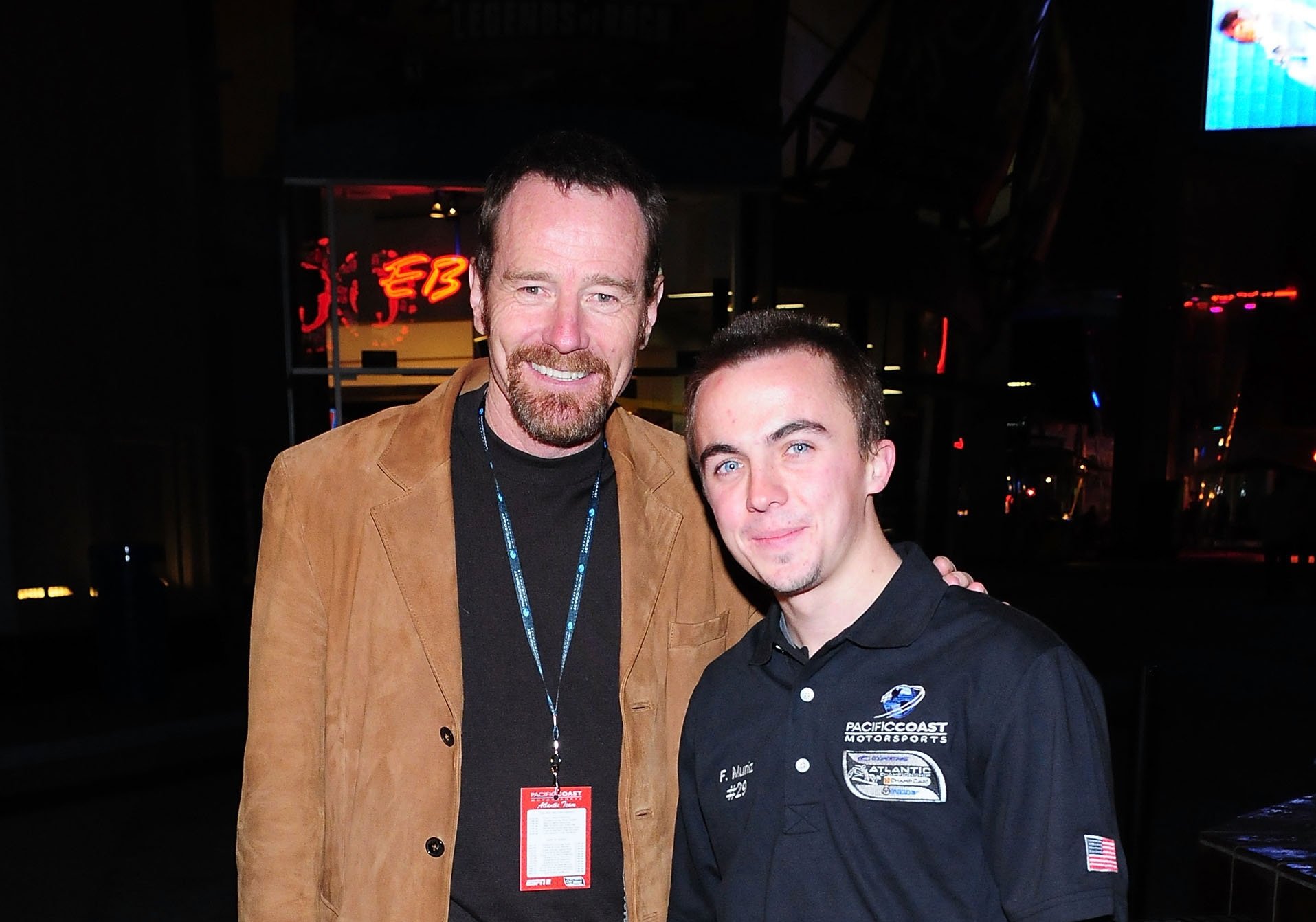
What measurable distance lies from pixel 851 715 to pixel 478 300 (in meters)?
1.43

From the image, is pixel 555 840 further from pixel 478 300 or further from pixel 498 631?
pixel 478 300

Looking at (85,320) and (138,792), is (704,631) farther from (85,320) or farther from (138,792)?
(85,320)

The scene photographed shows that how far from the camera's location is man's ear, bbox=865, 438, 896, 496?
227 centimetres

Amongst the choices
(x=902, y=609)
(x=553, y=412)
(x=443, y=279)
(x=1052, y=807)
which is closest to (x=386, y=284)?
(x=443, y=279)

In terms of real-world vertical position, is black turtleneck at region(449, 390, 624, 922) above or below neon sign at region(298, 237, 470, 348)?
below

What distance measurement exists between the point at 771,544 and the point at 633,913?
950mm

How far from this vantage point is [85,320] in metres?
10.8

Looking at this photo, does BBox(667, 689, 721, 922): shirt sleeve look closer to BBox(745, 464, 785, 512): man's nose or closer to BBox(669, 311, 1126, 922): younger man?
BBox(669, 311, 1126, 922): younger man

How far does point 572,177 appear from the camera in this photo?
8.31ft

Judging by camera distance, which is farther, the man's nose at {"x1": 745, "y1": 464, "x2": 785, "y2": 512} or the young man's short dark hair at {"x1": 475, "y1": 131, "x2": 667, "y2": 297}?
the young man's short dark hair at {"x1": 475, "y1": 131, "x2": 667, "y2": 297}

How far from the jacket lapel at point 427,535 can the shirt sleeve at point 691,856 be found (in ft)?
1.76

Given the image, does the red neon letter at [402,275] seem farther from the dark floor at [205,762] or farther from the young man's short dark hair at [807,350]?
the young man's short dark hair at [807,350]

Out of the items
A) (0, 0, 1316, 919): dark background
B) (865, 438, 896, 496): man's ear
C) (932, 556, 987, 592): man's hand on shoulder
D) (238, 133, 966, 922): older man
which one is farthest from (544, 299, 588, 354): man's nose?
(0, 0, 1316, 919): dark background

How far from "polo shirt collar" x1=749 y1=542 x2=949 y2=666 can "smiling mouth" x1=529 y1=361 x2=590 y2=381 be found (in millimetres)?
806
